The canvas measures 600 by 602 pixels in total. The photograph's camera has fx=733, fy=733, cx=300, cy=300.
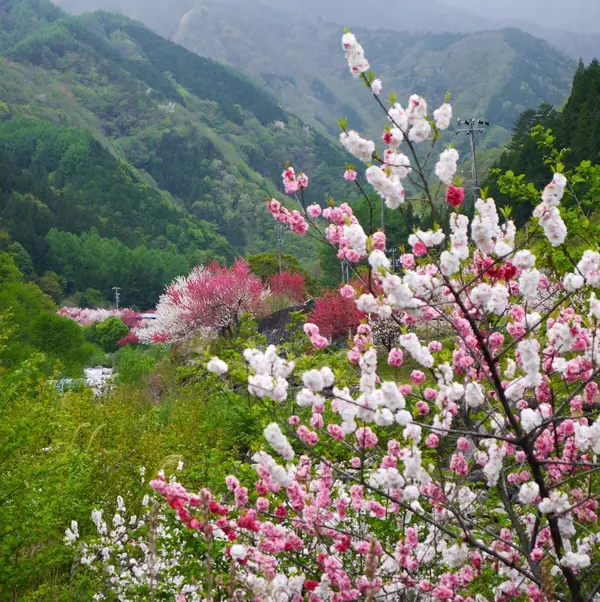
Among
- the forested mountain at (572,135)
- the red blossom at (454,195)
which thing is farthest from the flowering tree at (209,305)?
the red blossom at (454,195)

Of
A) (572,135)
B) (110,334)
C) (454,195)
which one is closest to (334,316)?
(454,195)

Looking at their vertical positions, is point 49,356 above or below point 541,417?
below

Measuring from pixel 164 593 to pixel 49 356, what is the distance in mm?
22496

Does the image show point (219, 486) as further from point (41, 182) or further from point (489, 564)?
point (41, 182)

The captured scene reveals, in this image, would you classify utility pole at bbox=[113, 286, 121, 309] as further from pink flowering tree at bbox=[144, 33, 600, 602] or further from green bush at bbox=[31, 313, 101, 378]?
pink flowering tree at bbox=[144, 33, 600, 602]

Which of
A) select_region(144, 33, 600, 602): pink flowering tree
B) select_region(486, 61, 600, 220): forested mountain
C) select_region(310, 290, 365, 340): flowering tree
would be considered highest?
select_region(144, 33, 600, 602): pink flowering tree

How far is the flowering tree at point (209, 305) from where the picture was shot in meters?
23.7

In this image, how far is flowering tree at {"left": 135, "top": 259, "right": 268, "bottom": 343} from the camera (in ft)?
77.7

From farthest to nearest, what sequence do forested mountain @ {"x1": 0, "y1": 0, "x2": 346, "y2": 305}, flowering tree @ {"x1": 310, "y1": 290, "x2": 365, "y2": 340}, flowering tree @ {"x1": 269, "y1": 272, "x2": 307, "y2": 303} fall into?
forested mountain @ {"x1": 0, "y1": 0, "x2": 346, "y2": 305}
flowering tree @ {"x1": 269, "y1": 272, "x2": 307, "y2": 303}
flowering tree @ {"x1": 310, "y1": 290, "x2": 365, "y2": 340}

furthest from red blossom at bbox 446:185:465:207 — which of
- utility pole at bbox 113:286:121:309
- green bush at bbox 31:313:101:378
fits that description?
utility pole at bbox 113:286:121:309

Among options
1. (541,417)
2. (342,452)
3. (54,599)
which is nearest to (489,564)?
(541,417)

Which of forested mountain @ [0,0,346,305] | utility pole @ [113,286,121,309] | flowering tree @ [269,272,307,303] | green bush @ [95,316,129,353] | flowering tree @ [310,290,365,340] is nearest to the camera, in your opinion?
flowering tree @ [310,290,365,340]

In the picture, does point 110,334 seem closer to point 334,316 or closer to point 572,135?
point 572,135

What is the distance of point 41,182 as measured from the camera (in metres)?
94.3
